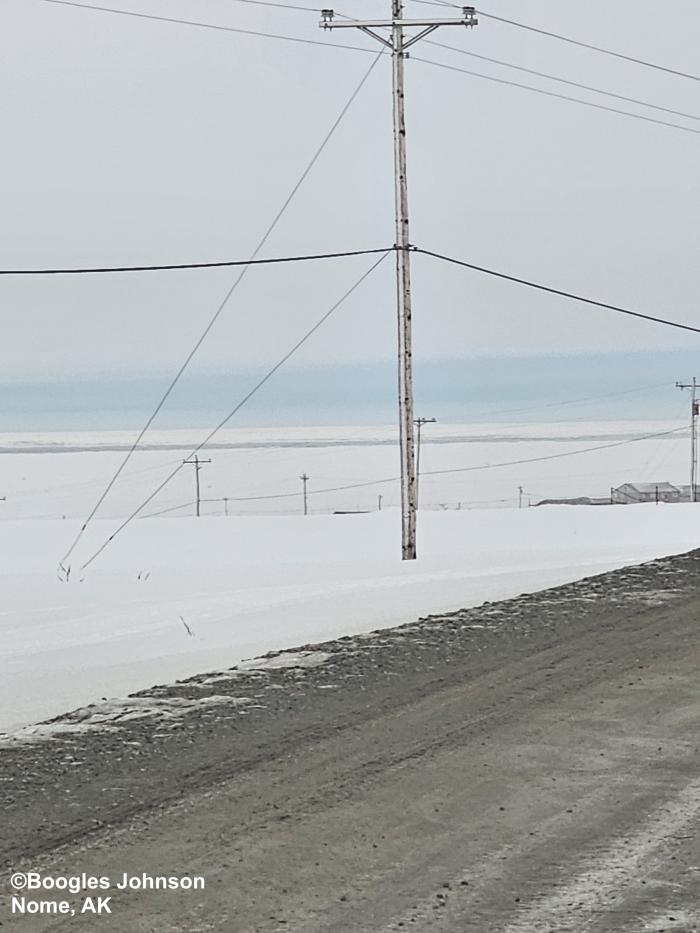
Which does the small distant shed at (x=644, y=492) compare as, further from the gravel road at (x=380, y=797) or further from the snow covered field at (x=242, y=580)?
the gravel road at (x=380, y=797)

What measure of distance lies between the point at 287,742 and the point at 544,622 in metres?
4.51

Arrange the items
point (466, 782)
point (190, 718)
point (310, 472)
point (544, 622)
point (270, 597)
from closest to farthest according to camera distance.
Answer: point (466, 782) < point (190, 718) < point (544, 622) < point (270, 597) < point (310, 472)

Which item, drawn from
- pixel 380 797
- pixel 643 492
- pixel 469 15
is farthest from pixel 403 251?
pixel 643 492

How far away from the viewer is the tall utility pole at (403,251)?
1981 centimetres

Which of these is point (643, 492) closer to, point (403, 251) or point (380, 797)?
point (403, 251)

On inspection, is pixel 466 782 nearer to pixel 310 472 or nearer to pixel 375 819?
pixel 375 819

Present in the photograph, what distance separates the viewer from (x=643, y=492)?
10631cm

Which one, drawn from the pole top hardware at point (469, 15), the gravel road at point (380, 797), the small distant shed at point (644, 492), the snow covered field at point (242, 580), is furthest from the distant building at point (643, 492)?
the gravel road at point (380, 797)

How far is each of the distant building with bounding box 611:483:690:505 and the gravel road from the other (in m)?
94.2

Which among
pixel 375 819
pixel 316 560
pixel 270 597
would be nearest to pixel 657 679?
pixel 375 819

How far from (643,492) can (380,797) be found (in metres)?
103

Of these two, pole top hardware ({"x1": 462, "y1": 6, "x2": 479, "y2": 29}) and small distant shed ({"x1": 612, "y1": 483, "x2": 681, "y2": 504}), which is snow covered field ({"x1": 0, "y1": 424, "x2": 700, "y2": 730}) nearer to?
pole top hardware ({"x1": 462, "y1": 6, "x2": 479, "y2": 29})

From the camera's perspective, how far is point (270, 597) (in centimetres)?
1366

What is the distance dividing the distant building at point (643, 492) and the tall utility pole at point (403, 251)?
8280 cm
